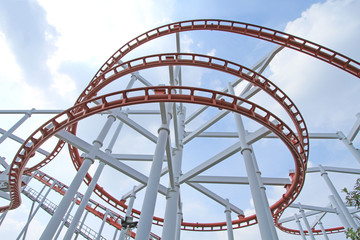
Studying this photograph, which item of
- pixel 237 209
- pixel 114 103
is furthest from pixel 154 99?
pixel 237 209

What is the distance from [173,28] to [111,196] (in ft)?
24.9

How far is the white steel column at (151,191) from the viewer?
3.79 m

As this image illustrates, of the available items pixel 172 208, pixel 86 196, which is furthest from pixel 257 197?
pixel 86 196

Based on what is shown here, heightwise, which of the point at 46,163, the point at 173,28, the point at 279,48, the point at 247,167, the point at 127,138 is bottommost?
the point at 247,167

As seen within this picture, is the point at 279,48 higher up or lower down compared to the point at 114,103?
higher up

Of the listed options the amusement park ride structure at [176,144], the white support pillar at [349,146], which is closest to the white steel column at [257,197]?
the amusement park ride structure at [176,144]

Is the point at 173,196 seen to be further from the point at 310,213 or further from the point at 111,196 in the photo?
the point at 310,213

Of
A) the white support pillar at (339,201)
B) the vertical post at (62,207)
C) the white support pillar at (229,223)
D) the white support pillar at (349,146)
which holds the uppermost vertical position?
the white support pillar at (349,146)

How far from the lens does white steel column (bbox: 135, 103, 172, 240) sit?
149 inches

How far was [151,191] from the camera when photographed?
425 cm

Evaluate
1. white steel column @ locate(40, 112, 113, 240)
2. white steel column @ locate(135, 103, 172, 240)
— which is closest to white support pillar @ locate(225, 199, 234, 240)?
white steel column @ locate(135, 103, 172, 240)

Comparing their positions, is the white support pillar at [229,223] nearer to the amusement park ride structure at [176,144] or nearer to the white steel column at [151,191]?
the amusement park ride structure at [176,144]

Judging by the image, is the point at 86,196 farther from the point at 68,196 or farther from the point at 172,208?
the point at 172,208

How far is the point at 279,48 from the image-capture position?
8312mm
